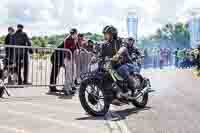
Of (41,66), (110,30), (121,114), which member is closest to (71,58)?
(41,66)

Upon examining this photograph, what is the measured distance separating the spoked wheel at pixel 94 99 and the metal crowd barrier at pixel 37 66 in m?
3.34

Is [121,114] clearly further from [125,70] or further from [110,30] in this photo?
[110,30]

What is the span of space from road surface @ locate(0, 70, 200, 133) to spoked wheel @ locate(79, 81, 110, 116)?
0.54 feet

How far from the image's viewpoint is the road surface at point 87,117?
641 centimetres

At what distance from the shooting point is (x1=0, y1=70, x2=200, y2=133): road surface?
6410mm

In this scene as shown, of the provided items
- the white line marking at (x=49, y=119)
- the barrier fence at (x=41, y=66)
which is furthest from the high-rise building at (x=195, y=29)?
the white line marking at (x=49, y=119)

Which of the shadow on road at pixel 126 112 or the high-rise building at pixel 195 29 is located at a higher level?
the high-rise building at pixel 195 29

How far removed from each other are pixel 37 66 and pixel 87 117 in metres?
4.98

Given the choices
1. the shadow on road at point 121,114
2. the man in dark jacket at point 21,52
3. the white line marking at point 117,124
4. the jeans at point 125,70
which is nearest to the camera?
the white line marking at point 117,124

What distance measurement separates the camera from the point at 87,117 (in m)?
7.57

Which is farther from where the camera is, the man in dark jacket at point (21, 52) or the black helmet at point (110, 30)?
the man in dark jacket at point (21, 52)

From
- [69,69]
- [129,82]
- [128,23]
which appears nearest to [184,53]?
[128,23]

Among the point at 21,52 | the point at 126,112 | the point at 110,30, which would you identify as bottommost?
the point at 126,112

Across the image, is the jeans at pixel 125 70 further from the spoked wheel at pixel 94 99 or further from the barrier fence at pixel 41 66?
the barrier fence at pixel 41 66
